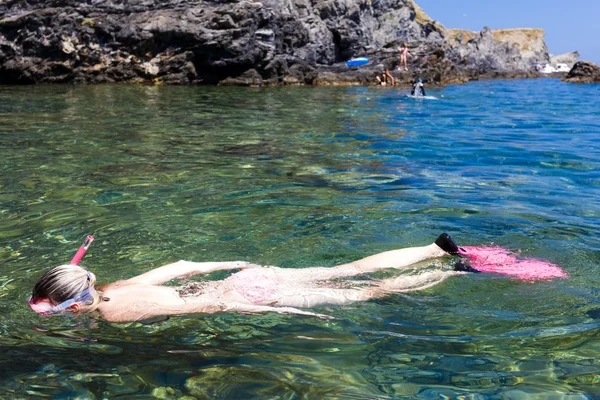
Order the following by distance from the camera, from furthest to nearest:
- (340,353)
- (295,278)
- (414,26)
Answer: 1. (414,26)
2. (295,278)
3. (340,353)

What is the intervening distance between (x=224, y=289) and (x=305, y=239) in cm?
178

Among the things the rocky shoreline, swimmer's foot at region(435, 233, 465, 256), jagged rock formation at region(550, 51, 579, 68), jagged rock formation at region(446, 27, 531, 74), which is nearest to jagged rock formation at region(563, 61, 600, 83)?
the rocky shoreline

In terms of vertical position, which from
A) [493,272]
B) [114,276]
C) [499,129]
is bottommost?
[114,276]

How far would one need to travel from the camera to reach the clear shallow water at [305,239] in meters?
3.38

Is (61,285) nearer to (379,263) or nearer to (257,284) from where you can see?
(257,284)

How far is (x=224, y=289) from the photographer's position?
14.9 feet

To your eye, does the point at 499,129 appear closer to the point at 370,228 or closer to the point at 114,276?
the point at 370,228

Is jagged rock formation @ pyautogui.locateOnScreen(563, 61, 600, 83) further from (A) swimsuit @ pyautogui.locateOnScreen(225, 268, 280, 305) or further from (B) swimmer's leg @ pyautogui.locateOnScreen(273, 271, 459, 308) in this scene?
(A) swimsuit @ pyautogui.locateOnScreen(225, 268, 280, 305)

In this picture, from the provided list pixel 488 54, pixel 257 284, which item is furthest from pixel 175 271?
pixel 488 54

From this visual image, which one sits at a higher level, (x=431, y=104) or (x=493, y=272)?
(x=431, y=104)

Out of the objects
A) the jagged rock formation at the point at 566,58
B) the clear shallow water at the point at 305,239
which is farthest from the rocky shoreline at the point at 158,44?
the jagged rock formation at the point at 566,58

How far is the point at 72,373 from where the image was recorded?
3375 mm

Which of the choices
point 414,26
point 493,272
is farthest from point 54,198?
point 414,26

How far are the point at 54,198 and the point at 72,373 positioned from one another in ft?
15.4
